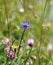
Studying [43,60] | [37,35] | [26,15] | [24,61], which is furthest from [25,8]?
[24,61]

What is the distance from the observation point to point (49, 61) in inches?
69.9

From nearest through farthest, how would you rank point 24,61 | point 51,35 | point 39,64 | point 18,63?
point 18,63 → point 24,61 → point 39,64 → point 51,35

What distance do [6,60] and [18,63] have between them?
0.08m

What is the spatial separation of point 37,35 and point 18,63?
835mm

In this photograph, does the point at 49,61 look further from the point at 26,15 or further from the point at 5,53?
the point at 26,15

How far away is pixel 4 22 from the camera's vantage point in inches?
101

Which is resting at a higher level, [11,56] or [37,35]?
[11,56]

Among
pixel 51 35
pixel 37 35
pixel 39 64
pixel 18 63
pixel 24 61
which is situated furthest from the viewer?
pixel 51 35

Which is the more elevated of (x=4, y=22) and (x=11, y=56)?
(x=11, y=56)

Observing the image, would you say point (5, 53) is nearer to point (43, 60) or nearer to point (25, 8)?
point (43, 60)

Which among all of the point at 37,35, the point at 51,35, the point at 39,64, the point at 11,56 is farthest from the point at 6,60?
the point at 51,35

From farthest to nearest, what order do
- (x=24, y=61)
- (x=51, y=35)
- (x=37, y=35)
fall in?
1. (x=51, y=35)
2. (x=37, y=35)
3. (x=24, y=61)

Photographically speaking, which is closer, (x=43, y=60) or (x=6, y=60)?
(x=6, y=60)

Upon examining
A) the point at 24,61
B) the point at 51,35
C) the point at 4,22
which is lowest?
the point at 51,35
